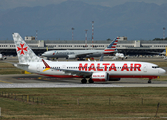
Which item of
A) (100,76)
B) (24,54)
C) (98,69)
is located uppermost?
(24,54)

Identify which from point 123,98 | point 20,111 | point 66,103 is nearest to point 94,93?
point 123,98

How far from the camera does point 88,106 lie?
99.0 ft

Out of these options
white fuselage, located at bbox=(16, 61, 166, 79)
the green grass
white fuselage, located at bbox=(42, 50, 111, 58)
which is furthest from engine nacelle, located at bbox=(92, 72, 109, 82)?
white fuselage, located at bbox=(42, 50, 111, 58)

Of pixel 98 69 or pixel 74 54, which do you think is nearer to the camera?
pixel 98 69

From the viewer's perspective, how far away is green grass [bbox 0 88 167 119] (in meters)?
25.3

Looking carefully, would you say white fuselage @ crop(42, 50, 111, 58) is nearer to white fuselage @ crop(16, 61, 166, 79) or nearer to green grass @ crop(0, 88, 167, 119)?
white fuselage @ crop(16, 61, 166, 79)

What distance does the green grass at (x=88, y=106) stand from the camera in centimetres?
2530

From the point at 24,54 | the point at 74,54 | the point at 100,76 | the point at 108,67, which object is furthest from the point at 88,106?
the point at 74,54

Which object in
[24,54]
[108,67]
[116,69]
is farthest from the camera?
[24,54]

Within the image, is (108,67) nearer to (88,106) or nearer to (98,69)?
(98,69)

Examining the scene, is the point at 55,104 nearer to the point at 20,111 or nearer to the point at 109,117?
the point at 20,111

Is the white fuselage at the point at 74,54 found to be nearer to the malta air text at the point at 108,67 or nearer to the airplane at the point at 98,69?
the airplane at the point at 98,69

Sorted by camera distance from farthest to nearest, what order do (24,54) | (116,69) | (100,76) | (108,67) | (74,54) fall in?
(74,54), (24,54), (108,67), (116,69), (100,76)

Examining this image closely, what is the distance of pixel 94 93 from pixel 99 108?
10.5 m
